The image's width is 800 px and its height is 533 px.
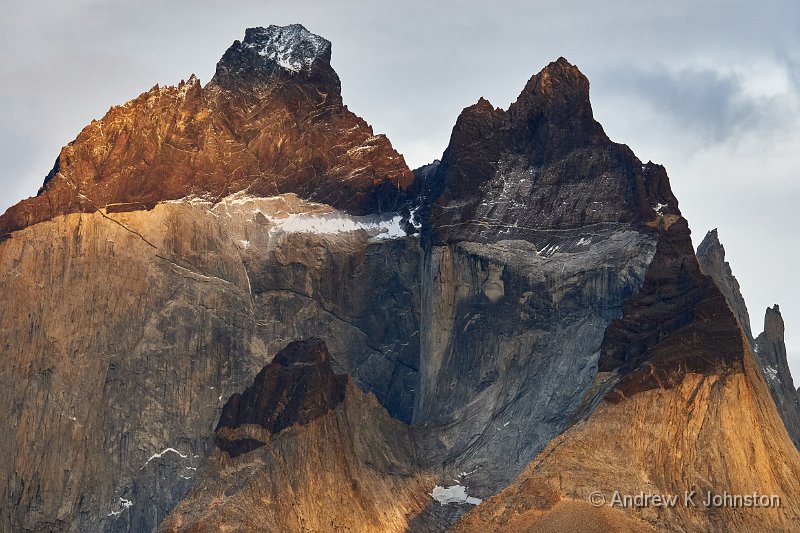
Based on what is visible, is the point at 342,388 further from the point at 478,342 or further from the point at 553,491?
the point at 553,491

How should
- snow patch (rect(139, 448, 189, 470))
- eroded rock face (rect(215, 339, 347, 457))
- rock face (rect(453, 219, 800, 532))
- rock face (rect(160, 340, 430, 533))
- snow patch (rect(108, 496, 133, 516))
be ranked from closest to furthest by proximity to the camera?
rock face (rect(453, 219, 800, 532))
rock face (rect(160, 340, 430, 533))
eroded rock face (rect(215, 339, 347, 457))
snow patch (rect(108, 496, 133, 516))
snow patch (rect(139, 448, 189, 470))

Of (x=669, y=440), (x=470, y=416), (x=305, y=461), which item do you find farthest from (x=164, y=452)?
(x=669, y=440)

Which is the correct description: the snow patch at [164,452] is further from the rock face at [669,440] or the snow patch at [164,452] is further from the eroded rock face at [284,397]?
the rock face at [669,440]

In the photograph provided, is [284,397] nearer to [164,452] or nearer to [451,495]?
[451,495]

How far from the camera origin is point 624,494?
15675 centimetres

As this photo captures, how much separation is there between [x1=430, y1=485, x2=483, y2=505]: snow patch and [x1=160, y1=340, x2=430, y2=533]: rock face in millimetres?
1000

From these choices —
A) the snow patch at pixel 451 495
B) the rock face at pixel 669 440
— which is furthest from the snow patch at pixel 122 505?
the rock face at pixel 669 440

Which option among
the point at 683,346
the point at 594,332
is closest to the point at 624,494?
the point at 683,346

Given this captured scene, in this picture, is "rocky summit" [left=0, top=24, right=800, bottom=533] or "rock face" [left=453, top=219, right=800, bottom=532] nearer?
"rock face" [left=453, top=219, right=800, bottom=532]

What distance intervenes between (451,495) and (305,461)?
12.2 m

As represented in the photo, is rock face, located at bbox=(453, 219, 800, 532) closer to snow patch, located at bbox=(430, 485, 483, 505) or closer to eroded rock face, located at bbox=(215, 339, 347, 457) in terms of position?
snow patch, located at bbox=(430, 485, 483, 505)

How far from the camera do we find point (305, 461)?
576 feet

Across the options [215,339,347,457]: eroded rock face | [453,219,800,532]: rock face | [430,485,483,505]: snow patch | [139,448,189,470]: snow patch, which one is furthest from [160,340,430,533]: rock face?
[453,219,800,532]: rock face

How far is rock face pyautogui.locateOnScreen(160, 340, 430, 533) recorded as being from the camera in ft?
558
